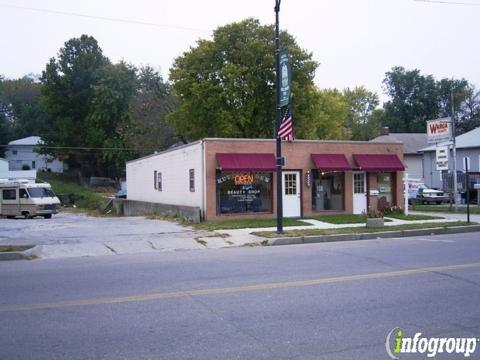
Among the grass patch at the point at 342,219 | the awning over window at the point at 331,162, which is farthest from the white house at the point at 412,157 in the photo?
the grass patch at the point at 342,219

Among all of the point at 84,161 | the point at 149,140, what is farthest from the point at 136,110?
the point at 84,161

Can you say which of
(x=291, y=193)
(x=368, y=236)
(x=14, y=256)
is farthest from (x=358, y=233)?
(x=14, y=256)

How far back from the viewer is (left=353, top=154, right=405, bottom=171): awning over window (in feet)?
85.2

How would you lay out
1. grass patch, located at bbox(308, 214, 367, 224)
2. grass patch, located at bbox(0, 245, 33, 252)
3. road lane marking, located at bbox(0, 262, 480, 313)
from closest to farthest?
1. road lane marking, located at bbox(0, 262, 480, 313)
2. grass patch, located at bbox(0, 245, 33, 252)
3. grass patch, located at bbox(308, 214, 367, 224)

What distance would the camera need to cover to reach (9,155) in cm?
8794

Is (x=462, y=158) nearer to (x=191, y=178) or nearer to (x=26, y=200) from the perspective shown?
(x=191, y=178)

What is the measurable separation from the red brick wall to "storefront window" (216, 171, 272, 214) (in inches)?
11.4

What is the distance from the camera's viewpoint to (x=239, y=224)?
69.3 feet

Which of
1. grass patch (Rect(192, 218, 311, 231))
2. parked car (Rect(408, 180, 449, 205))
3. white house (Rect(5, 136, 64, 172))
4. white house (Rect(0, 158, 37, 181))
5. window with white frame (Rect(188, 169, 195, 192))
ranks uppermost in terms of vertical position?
white house (Rect(5, 136, 64, 172))

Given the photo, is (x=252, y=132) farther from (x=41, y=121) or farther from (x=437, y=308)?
(x=41, y=121)

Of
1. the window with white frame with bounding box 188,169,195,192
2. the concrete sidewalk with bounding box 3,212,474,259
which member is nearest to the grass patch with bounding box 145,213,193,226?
the window with white frame with bounding box 188,169,195,192

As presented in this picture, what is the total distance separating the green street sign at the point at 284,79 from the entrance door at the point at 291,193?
23.8 ft

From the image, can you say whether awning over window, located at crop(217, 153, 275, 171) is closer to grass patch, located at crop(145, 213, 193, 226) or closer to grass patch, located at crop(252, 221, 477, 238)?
grass patch, located at crop(145, 213, 193, 226)

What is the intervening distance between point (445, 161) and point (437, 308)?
71.8 feet
